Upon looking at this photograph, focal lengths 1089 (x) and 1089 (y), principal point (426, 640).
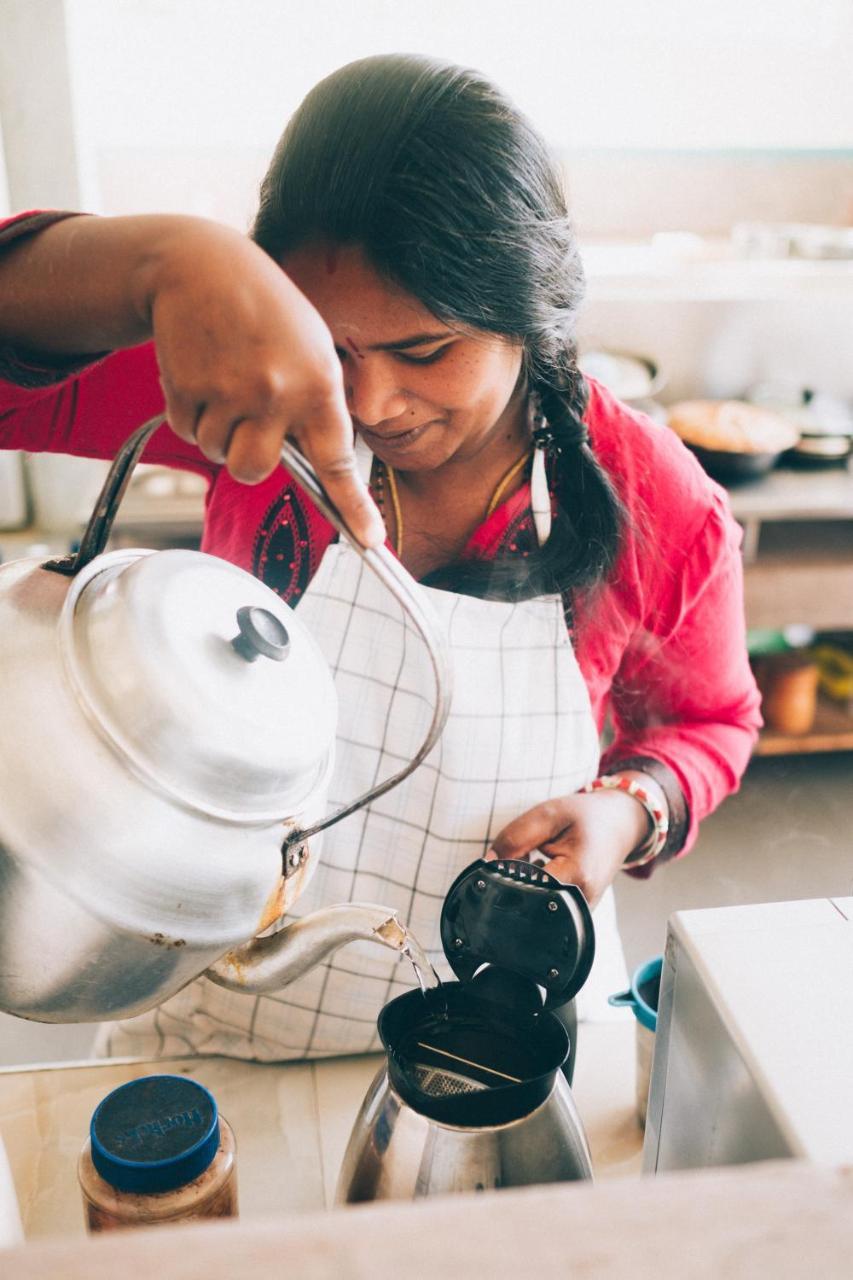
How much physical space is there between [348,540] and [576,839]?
1.72ft

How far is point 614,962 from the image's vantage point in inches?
51.1

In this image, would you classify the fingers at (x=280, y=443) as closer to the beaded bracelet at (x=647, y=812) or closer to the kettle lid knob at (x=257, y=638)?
the kettle lid knob at (x=257, y=638)

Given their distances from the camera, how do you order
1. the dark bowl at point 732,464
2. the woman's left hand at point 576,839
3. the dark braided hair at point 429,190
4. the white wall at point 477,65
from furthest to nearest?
the white wall at point 477,65 → the dark bowl at point 732,464 → the woman's left hand at point 576,839 → the dark braided hair at point 429,190

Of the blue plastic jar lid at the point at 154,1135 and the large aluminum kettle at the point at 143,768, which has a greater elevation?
the large aluminum kettle at the point at 143,768

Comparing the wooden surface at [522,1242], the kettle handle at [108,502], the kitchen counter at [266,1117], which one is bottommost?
the kitchen counter at [266,1117]

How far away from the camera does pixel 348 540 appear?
56cm

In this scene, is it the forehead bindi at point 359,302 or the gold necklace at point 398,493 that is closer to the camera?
the forehead bindi at point 359,302

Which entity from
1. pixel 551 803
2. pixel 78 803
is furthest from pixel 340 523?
pixel 551 803

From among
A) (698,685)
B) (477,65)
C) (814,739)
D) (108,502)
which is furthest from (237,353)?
(814,739)

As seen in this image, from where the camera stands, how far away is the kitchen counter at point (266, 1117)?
864 mm

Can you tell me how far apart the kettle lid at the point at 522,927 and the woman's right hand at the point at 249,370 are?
0.94ft

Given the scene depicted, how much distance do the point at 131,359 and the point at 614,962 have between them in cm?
87

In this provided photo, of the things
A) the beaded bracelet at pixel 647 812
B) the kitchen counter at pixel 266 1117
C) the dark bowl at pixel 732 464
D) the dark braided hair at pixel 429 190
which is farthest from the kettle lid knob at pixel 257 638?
the dark bowl at pixel 732 464

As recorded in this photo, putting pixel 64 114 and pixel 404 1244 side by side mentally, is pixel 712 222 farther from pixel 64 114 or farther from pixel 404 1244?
pixel 404 1244
